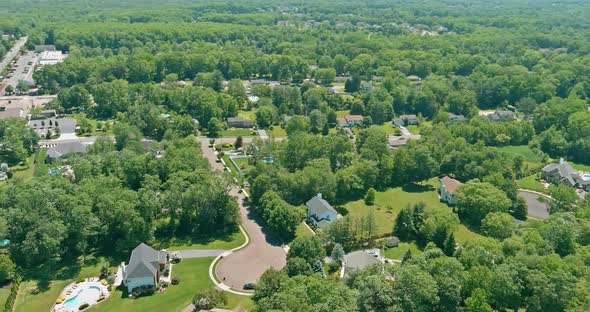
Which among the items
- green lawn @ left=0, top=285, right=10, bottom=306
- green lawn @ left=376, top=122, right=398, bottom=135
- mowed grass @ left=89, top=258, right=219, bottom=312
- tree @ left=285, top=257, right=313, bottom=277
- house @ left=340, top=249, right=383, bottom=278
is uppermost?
tree @ left=285, top=257, right=313, bottom=277

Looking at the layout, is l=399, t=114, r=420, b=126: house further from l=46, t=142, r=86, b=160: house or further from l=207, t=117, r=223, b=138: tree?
l=46, t=142, r=86, b=160: house

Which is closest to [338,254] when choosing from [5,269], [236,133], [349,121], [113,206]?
[113,206]

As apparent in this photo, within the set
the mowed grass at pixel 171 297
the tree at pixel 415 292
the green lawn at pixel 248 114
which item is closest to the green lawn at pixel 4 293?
the mowed grass at pixel 171 297

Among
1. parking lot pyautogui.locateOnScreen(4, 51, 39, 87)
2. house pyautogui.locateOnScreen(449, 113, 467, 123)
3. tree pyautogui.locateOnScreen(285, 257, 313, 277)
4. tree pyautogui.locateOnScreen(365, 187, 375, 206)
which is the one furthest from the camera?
parking lot pyautogui.locateOnScreen(4, 51, 39, 87)

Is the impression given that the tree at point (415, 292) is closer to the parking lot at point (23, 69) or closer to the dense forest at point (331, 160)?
the dense forest at point (331, 160)

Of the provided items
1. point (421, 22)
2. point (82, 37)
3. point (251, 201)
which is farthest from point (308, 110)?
point (421, 22)

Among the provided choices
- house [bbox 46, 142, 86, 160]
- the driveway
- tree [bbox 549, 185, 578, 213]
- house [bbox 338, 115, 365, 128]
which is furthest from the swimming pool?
house [bbox 338, 115, 365, 128]

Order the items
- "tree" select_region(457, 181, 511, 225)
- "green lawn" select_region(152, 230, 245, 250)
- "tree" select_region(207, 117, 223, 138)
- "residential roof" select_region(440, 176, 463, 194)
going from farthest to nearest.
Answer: "tree" select_region(207, 117, 223, 138), "residential roof" select_region(440, 176, 463, 194), "tree" select_region(457, 181, 511, 225), "green lawn" select_region(152, 230, 245, 250)

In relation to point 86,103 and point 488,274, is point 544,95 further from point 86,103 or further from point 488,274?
point 86,103
